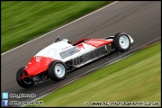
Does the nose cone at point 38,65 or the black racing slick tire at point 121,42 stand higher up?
the black racing slick tire at point 121,42

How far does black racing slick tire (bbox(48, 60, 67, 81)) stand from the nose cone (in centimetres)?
28

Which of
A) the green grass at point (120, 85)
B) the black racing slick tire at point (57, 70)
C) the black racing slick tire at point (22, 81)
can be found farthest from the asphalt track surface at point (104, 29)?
the green grass at point (120, 85)

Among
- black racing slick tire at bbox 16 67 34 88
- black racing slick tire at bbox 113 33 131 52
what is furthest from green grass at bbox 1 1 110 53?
black racing slick tire at bbox 113 33 131 52

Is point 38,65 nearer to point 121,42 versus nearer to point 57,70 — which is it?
point 57,70

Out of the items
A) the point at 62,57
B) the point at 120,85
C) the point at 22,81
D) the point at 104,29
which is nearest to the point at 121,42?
the point at 62,57

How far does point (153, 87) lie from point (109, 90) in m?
1.10

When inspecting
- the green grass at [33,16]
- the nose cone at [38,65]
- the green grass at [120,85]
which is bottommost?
the green grass at [120,85]

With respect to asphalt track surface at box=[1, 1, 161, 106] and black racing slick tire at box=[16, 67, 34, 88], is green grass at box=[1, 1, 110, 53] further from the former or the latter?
black racing slick tire at box=[16, 67, 34, 88]

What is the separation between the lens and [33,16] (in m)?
21.2

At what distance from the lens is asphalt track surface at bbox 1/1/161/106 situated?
14383 millimetres

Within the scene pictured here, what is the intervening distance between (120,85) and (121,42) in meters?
4.61

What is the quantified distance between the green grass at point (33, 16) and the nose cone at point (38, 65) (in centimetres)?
548

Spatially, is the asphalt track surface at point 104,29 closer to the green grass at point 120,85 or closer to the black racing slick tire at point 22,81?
the black racing slick tire at point 22,81

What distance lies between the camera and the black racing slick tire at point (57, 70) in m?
12.0
